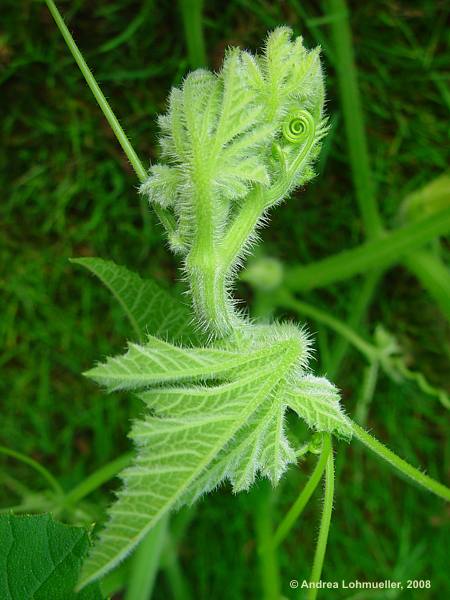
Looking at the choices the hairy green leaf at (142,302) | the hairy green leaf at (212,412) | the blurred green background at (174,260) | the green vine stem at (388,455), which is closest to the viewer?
the hairy green leaf at (212,412)

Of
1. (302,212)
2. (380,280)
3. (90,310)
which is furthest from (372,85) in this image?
(90,310)

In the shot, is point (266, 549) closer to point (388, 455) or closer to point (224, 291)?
point (388, 455)

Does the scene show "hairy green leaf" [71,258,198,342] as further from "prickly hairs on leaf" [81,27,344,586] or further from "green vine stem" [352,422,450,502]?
"green vine stem" [352,422,450,502]

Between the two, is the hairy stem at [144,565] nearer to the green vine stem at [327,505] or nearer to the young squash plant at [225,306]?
the green vine stem at [327,505]

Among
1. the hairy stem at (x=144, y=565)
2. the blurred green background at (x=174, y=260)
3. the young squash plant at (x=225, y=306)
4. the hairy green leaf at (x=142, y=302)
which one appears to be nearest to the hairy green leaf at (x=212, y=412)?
the young squash plant at (x=225, y=306)

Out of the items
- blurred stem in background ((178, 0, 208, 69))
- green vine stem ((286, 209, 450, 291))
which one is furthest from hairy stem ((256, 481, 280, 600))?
blurred stem in background ((178, 0, 208, 69))

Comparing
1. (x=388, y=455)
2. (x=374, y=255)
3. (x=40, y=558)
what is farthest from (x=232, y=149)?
(x=374, y=255)
